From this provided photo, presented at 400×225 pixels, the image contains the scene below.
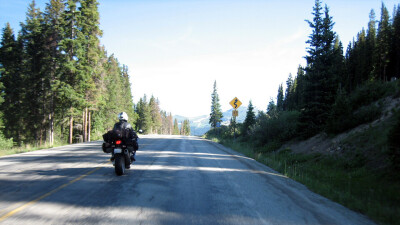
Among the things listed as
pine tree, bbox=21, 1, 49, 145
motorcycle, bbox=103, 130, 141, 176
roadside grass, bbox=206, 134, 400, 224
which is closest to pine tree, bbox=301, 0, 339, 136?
roadside grass, bbox=206, 134, 400, 224

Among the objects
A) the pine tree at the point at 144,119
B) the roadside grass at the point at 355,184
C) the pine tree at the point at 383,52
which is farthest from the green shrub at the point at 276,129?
the pine tree at the point at 144,119

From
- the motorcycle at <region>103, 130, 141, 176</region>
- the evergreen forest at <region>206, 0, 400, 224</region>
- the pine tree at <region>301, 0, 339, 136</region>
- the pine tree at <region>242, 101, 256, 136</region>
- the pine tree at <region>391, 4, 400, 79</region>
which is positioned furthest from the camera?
the pine tree at <region>391, 4, 400, 79</region>

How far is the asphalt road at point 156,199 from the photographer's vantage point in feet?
14.5

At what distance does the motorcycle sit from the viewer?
310 inches

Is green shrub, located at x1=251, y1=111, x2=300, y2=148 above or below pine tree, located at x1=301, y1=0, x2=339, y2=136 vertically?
below

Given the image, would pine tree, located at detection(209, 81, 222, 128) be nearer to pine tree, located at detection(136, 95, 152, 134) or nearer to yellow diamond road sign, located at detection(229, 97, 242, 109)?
pine tree, located at detection(136, 95, 152, 134)

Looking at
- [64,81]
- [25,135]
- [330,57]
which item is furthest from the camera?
[25,135]

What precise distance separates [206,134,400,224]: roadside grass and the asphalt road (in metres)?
0.39

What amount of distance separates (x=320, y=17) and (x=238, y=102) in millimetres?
9822

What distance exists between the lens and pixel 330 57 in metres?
19.4

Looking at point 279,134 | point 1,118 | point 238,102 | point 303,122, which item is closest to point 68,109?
point 1,118

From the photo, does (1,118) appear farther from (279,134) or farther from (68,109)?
(279,134)

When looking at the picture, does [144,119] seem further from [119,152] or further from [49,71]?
[119,152]

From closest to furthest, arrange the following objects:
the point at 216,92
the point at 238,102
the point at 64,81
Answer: the point at 238,102, the point at 64,81, the point at 216,92
